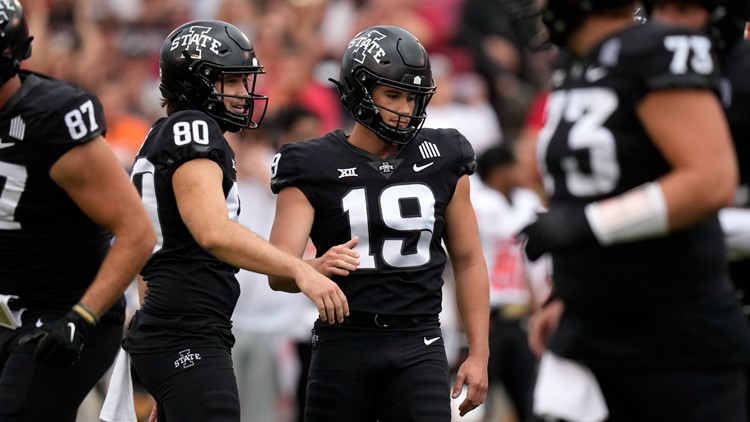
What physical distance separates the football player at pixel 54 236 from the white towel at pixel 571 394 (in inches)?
63.7

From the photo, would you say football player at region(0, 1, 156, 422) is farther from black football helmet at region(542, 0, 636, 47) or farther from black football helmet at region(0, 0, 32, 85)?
black football helmet at region(542, 0, 636, 47)

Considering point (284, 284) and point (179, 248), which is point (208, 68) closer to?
point (179, 248)

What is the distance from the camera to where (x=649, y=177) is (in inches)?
138

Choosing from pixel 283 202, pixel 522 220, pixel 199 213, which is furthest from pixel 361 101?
pixel 522 220

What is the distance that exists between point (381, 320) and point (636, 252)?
1630 mm

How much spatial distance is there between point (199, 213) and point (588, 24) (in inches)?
64.8

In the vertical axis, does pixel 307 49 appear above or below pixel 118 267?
below

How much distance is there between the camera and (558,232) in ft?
11.3

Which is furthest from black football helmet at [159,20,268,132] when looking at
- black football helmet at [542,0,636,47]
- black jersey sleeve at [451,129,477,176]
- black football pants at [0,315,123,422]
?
black football helmet at [542,0,636,47]

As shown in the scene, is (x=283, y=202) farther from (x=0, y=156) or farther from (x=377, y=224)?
(x=0, y=156)

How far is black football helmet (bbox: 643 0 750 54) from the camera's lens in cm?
436

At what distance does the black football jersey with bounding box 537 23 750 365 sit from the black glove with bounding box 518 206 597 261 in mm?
106

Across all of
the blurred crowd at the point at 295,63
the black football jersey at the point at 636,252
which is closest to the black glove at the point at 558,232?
the black football jersey at the point at 636,252

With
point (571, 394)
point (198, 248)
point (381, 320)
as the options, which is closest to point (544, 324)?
point (381, 320)
